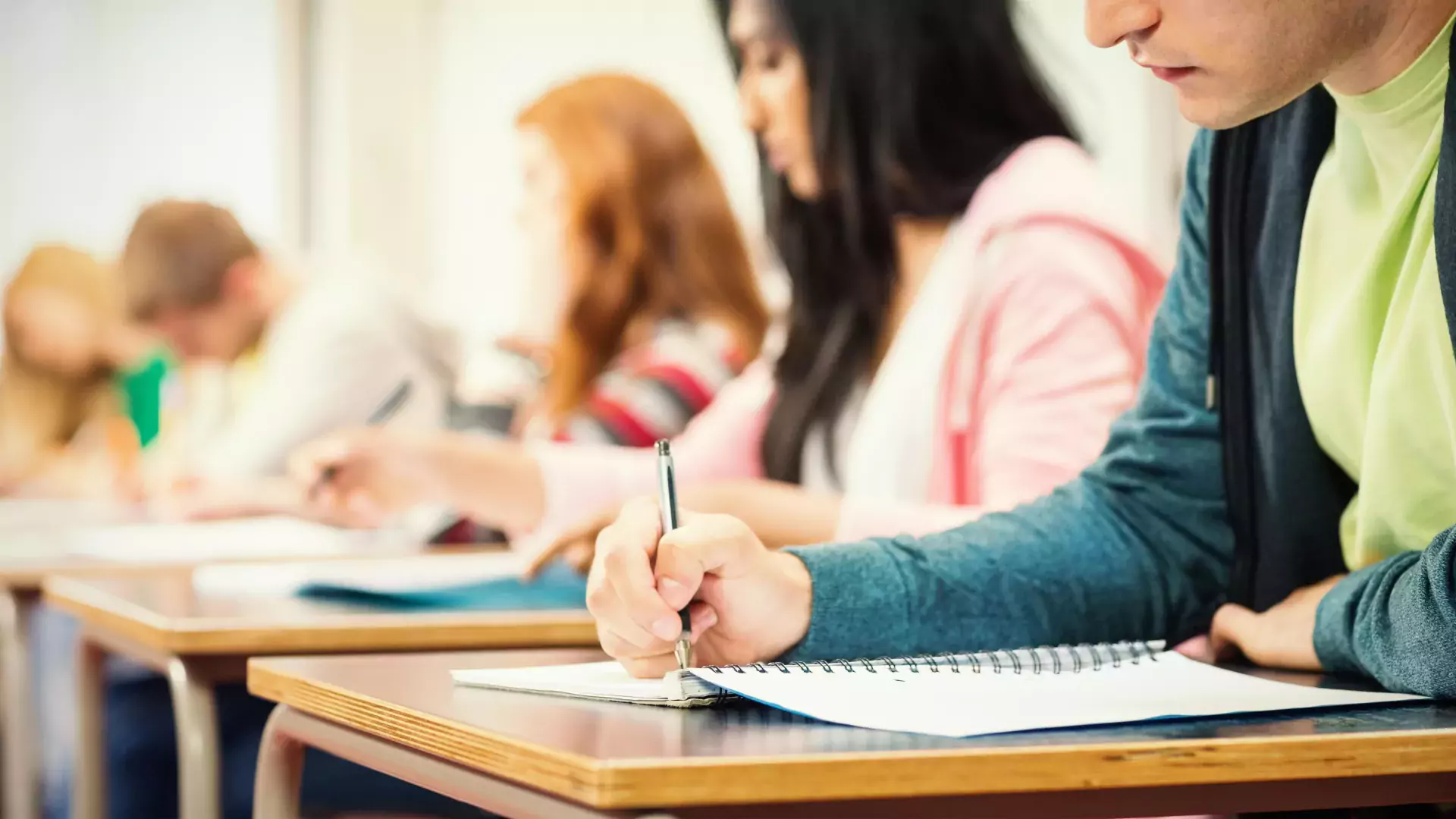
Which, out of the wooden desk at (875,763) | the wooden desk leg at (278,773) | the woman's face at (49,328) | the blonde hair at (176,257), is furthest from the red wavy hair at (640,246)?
the woman's face at (49,328)

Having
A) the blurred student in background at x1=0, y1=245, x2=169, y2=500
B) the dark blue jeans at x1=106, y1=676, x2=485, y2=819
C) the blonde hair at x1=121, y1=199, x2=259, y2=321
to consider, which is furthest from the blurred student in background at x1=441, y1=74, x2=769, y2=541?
the blurred student in background at x1=0, y1=245, x2=169, y2=500

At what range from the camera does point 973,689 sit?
64 centimetres

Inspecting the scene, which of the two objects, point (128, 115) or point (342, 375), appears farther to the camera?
point (128, 115)

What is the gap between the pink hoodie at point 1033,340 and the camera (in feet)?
4.10

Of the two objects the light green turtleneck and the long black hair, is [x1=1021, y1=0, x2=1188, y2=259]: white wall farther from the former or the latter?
the light green turtleneck

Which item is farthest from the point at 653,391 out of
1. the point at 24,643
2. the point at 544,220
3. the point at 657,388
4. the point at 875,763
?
the point at 875,763

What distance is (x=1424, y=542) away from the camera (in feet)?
2.63

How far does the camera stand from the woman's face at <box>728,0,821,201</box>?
5.05 ft

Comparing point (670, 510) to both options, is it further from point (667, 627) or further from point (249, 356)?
point (249, 356)

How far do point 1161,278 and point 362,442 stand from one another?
0.77 m

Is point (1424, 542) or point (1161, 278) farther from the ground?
point (1161, 278)

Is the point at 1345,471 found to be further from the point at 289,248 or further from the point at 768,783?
the point at 289,248

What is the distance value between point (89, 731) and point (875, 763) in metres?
1.10

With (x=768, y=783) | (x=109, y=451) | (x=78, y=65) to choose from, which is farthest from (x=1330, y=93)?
(x=78, y=65)
